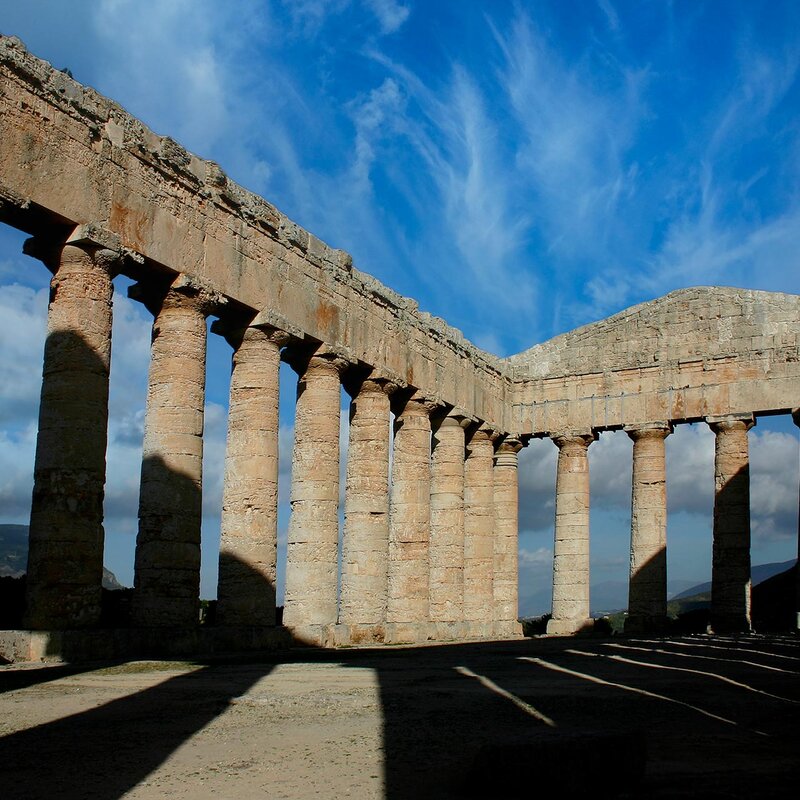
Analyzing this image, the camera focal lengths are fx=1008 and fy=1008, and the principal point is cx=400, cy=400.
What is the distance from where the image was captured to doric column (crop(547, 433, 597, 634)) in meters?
33.5

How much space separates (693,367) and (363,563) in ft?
44.4

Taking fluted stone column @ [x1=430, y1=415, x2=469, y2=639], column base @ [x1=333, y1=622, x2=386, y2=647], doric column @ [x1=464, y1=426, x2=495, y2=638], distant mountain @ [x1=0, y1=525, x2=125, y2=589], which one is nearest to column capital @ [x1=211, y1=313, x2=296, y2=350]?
column base @ [x1=333, y1=622, x2=386, y2=647]

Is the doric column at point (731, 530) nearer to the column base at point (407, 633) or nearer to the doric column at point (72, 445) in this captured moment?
the column base at point (407, 633)

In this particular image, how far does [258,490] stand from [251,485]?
19cm

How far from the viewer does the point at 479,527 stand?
108 ft

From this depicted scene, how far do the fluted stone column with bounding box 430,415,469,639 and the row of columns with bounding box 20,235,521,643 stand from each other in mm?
47

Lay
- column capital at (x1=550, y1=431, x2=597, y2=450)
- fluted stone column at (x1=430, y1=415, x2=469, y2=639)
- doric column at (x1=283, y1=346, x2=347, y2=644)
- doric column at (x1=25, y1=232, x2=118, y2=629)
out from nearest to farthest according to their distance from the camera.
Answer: doric column at (x1=25, y1=232, x2=118, y2=629) → doric column at (x1=283, y1=346, x2=347, y2=644) → fluted stone column at (x1=430, y1=415, x2=469, y2=639) → column capital at (x1=550, y1=431, x2=597, y2=450)

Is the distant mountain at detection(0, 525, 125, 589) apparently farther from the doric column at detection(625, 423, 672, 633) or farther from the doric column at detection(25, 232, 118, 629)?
the doric column at detection(25, 232, 118, 629)

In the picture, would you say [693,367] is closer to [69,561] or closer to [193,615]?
[193,615]

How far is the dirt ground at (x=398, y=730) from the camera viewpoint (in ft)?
20.8

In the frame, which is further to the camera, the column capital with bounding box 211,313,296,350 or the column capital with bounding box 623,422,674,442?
the column capital with bounding box 623,422,674,442

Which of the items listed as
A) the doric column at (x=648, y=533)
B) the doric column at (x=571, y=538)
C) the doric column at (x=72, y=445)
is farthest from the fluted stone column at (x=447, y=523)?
the doric column at (x=72, y=445)

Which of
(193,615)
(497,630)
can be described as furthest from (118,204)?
(497,630)

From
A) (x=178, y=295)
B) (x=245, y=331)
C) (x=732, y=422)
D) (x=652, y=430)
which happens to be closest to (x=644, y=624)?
(x=652, y=430)
